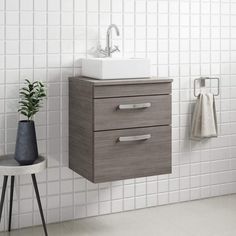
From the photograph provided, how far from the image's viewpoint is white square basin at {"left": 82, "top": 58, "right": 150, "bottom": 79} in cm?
314

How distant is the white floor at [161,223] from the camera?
3275 millimetres

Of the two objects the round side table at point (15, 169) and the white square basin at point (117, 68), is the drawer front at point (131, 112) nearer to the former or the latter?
the white square basin at point (117, 68)

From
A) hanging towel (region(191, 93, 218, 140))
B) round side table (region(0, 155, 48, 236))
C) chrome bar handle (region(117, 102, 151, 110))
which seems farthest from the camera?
hanging towel (region(191, 93, 218, 140))

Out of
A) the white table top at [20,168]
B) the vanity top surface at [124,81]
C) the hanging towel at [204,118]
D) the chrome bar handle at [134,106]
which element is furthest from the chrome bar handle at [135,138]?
the hanging towel at [204,118]

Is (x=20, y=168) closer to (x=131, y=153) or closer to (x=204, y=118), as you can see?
(x=131, y=153)

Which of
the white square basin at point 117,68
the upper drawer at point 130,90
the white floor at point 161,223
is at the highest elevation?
the white square basin at point 117,68

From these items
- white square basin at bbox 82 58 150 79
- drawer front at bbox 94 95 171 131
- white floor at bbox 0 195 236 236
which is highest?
white square basin at bbox 82 58 150 79

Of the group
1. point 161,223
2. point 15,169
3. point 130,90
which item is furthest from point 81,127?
point 161,223

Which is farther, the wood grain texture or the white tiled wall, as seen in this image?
the white tiled wall

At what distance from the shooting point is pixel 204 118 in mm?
3738

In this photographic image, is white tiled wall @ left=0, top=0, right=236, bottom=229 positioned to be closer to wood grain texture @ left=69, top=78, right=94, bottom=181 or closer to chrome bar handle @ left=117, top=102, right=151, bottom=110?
wood grain texture @ left=69, top=78, right=94, bottom=181

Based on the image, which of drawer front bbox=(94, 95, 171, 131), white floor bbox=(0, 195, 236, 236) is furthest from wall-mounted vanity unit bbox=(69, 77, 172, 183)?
white floor bbox=(0, 195, 236, 236)

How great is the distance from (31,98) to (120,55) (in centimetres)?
73

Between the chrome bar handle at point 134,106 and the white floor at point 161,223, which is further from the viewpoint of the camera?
the white floor at point 161,223
